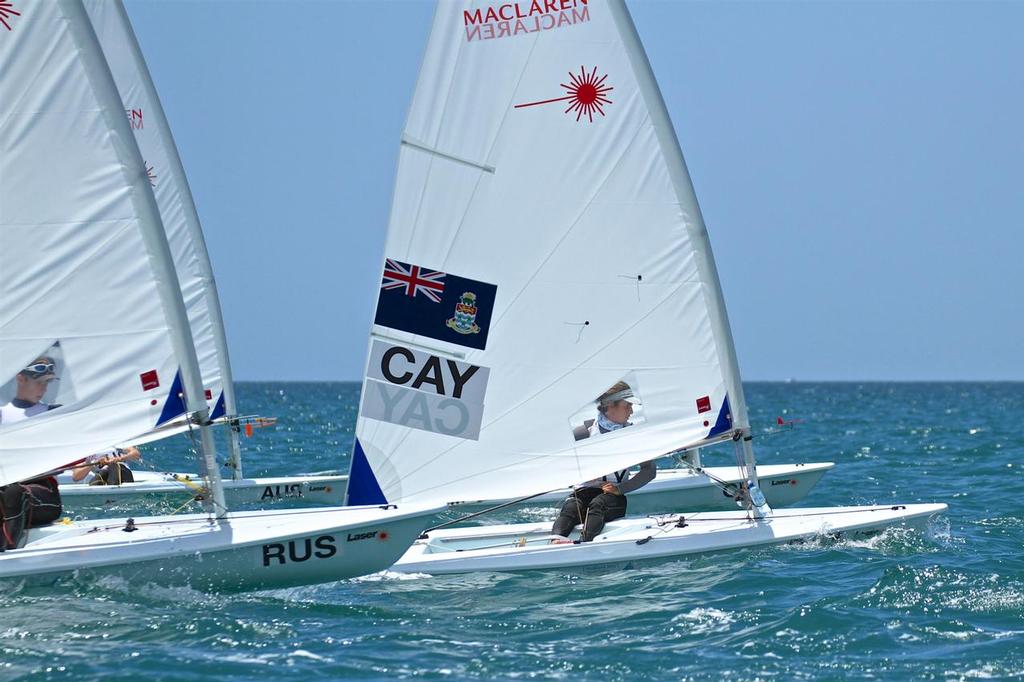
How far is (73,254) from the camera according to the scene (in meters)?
10.5

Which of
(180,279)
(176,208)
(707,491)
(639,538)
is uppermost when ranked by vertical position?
(176,208)

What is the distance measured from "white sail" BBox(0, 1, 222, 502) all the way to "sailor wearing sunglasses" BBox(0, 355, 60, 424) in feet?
0.04

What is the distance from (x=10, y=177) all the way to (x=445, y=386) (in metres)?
3.80

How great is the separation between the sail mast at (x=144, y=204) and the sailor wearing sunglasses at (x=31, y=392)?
963mm

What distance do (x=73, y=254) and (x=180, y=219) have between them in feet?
29.0

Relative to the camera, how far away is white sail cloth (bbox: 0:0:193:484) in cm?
1034

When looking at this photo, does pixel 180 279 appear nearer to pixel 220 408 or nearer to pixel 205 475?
pixel 220 408

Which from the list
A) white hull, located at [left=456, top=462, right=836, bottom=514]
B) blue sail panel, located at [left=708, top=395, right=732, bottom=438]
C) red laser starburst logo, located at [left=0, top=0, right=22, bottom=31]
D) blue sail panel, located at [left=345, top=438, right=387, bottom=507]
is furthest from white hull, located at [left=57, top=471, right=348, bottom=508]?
red laser starburst logo, located at [left=0, top=0, right=22, bottom=31]

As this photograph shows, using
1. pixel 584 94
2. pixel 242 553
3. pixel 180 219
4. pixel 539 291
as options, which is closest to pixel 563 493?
pixel 539 291

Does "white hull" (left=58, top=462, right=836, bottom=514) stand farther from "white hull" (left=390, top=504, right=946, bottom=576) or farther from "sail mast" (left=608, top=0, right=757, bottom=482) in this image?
"sail mast" (left=608, top=0, right=757, bottom=482)

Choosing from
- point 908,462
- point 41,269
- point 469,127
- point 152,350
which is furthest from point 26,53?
point 908,462

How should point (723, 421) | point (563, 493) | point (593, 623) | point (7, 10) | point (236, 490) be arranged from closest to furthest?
point (593, 623) → point (7, 10) → point (723, 421) → point (563, 493) → point (236, 490)

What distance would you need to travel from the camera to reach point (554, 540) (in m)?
11.9

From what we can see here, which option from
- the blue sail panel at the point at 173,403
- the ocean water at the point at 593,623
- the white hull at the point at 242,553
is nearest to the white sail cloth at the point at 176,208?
the blue sail panel at the point at 173,403
